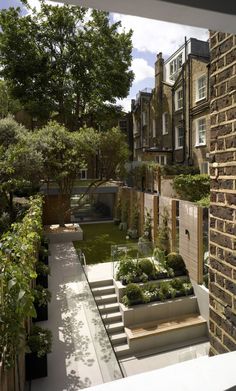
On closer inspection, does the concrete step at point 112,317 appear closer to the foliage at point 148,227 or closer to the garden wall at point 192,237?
the garden wall at point 192,237

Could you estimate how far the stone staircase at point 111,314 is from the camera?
7.84 metres

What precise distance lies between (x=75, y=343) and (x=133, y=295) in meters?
2.93

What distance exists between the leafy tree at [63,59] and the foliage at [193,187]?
36.2ft

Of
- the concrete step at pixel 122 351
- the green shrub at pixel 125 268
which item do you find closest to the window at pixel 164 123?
the green shrub at pixel 125 268

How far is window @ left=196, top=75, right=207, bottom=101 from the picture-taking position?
50.1 feet

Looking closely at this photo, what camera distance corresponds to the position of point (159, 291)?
29.6ft

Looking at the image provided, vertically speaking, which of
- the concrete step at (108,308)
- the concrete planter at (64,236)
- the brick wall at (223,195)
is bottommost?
the concrete step at (108,308)

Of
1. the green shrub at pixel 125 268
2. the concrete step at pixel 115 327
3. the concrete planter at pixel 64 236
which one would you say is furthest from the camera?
the concrete planter at pixel 64 236

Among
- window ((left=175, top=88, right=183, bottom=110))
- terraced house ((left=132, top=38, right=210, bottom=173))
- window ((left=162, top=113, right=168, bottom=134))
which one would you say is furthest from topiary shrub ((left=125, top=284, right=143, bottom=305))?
window ((left=162, top=113, right=168, bottom=134))

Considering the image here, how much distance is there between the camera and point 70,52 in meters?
18.7

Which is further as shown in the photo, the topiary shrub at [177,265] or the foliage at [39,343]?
the topiary shrub at [177,265]

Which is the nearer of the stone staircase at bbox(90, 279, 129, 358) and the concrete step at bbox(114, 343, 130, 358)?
the concrete step at bbox(114, 343, 130, 358)

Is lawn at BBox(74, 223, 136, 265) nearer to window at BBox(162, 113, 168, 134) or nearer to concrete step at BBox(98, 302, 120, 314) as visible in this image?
concrete step at BBox(98, 302, 120, 314)

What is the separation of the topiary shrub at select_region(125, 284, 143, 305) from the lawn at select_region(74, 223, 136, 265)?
3.12 meters
